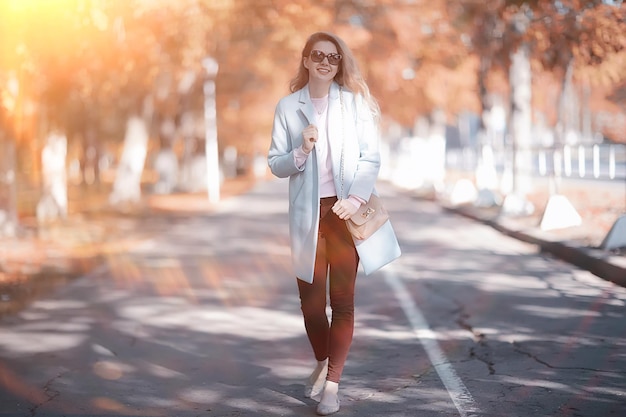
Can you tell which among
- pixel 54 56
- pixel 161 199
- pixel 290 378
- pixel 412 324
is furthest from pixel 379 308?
pixel 161 199

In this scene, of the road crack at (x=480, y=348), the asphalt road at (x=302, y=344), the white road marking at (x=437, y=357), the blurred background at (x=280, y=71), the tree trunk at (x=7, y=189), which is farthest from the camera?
the tree trunk at (x=7, y=189)

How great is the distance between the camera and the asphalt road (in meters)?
5.97

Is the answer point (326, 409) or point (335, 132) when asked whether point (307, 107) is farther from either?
point (326, 409)

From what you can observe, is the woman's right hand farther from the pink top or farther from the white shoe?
the white shoe

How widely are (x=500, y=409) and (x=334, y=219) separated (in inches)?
57.5

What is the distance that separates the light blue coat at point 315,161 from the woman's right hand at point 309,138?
0.12 metres

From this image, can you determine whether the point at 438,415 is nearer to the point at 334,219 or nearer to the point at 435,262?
the point at 334,219

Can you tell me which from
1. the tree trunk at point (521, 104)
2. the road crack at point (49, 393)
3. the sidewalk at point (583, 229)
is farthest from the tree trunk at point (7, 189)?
the road crack at point (49, 393)

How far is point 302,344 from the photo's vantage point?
8023 millimetres

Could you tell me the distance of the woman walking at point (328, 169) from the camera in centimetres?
550

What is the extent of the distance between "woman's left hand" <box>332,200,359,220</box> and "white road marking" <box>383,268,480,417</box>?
1325 mm

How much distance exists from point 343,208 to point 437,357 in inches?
90.1

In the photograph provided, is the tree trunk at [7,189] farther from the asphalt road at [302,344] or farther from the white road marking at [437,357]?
the white road marking at [437,357]

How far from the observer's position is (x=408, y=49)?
113ft
